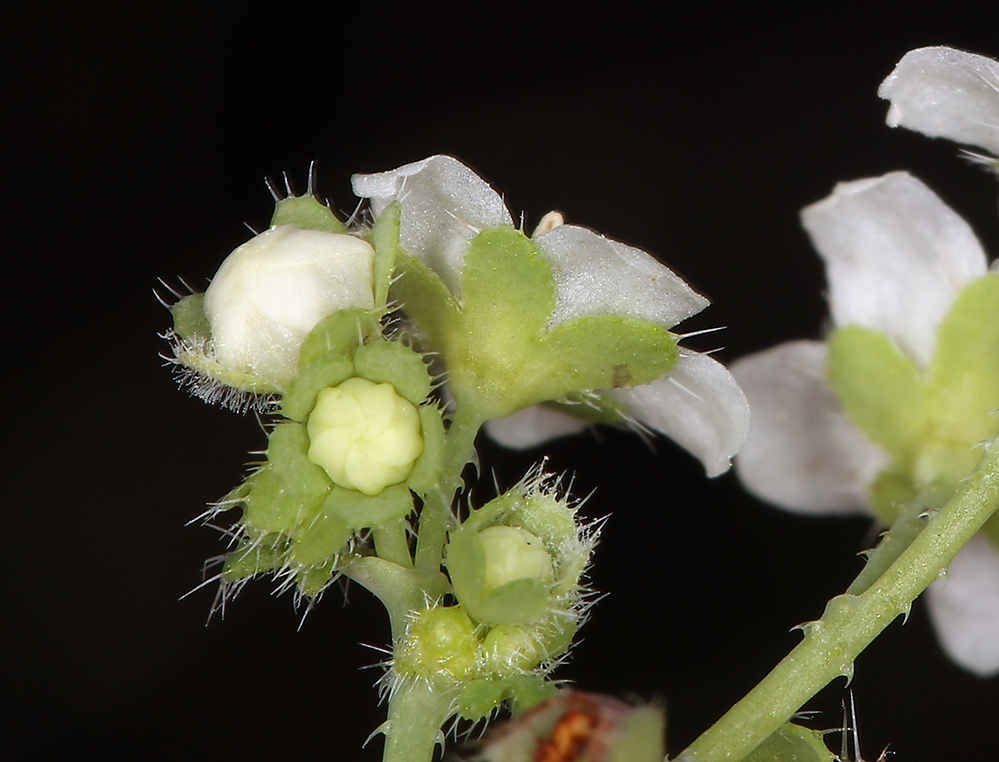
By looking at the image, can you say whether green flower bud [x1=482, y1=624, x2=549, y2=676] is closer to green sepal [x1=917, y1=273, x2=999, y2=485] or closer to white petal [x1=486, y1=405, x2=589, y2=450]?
white petal [x1=486, y1=405, x2=589, y2=450]

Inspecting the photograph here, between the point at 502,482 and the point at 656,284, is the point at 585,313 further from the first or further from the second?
the point at 502,482

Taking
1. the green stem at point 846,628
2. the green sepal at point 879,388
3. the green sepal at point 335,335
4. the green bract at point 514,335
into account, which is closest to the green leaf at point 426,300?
the green bract at point 514,335

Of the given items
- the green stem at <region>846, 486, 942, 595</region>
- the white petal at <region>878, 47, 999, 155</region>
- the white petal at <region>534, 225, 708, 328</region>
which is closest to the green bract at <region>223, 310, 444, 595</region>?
the white petal at <region>534, 225, 708, 328</region>

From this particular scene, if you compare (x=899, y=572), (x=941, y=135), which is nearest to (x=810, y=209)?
(x=941, y=135)

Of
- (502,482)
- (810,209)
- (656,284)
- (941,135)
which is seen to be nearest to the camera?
(656,284)

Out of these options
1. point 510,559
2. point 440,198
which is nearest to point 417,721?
point 510,559

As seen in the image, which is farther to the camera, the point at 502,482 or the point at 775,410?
the point at 502,482
